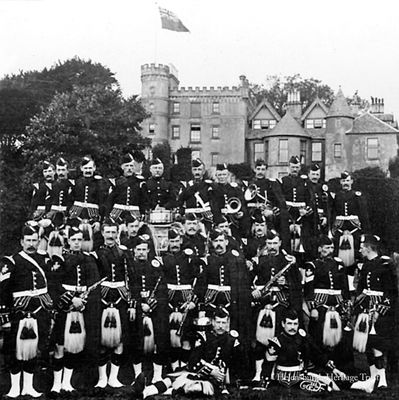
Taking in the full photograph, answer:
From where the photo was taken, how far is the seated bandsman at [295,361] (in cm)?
917

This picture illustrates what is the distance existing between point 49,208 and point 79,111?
3913mm

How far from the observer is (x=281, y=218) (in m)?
11.9

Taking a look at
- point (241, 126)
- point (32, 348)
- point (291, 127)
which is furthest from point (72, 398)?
point (241, 126)

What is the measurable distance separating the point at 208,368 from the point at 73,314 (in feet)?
6.53

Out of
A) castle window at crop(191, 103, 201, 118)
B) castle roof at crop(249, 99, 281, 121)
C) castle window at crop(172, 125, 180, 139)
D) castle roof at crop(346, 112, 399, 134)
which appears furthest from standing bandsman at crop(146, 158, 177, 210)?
castle window at crop(172, 125, 180, 139)

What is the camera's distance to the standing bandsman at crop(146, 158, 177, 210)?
12069 mm

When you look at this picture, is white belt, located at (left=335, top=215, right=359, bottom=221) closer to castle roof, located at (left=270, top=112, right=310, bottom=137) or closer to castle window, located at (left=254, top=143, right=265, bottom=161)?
castle roof, located at (left=270, top=112, right=310, bottom=137)

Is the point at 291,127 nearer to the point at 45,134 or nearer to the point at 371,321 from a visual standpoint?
the point at 45,134

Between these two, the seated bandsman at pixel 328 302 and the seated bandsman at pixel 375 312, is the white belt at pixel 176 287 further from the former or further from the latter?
the seated bandsman at pixel 375 312

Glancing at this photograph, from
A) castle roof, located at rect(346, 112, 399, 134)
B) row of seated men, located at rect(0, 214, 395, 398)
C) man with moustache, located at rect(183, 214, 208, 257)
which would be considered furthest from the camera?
castle roof, located at rect(346, 112, 399, 134)

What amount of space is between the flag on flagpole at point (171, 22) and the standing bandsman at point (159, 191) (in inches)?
94.4

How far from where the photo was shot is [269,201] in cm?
1209

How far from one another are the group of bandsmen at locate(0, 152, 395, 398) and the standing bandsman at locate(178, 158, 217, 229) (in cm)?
44

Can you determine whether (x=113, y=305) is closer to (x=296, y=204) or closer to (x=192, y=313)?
(x=192, y=313)
